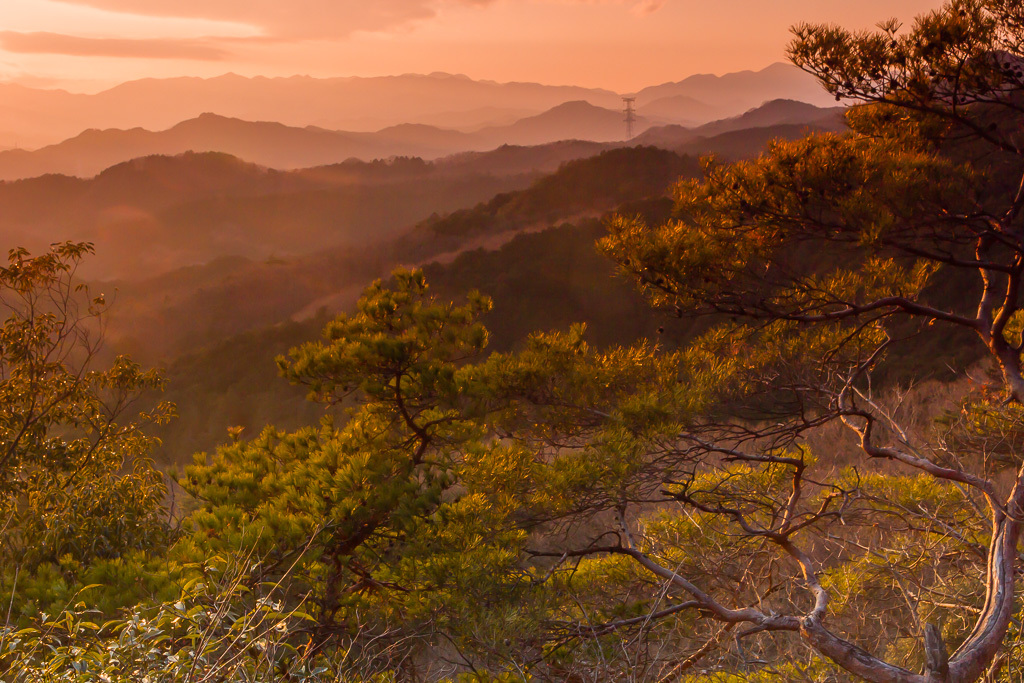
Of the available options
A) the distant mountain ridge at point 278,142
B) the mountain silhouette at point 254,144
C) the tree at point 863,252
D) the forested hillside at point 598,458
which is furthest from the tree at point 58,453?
the mountain silhouette at point 254,144

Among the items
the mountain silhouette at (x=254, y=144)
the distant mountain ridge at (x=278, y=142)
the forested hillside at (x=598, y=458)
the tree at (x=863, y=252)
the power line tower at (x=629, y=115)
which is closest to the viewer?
the forested hillside at (x=598, y=458)

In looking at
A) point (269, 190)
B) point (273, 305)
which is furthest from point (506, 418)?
point (269, 190)

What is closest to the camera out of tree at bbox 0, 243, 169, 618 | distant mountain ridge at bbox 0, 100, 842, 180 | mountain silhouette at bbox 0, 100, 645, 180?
tree at bbox 0, 243, 169, 618

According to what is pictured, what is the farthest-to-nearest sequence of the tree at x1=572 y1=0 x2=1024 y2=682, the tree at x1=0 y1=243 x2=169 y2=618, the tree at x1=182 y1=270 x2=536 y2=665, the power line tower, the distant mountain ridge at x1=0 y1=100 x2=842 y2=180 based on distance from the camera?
the distant mountain ridge at x1=0 y1=100 x2=842 y2=180 → the power line tower → the tree at x1=0 y1=243 x2=169 y2=618 → the tree at x1=182 y1=270 x2=536 y2=665 → the tree at x1=572 y1=0 x2=1024 y2=682

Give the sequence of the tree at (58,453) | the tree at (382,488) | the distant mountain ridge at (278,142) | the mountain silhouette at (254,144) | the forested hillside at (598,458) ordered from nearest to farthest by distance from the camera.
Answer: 1. the forested hillside at (598,458)
2. the tree at (382,488)
3. the tree at (58,453)
4. the distant mountain ridge at (278,142)
5. the mountain silhouette at (254,144)

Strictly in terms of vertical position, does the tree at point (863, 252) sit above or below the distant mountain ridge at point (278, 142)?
below

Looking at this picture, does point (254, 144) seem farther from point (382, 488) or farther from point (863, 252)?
point (863, 252)

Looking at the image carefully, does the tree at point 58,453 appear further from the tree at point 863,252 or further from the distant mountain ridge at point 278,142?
the distant mountain ridge at point 278,142

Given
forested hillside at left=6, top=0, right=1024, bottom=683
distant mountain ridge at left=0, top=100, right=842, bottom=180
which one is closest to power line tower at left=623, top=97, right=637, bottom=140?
distant mountain ridge at left=0, top=100, right=842, bottom=180

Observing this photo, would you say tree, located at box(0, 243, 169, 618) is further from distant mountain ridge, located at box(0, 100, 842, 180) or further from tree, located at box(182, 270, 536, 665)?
distant mountain ridge, located at box(0, 100, 842, 180)

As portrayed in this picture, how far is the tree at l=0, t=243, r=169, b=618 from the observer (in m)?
7.20

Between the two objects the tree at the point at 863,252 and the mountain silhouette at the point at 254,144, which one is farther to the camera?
the mountain silhouette at the point at 254,144

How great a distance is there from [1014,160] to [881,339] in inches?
76.5

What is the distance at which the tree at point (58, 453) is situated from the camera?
7199 mm
